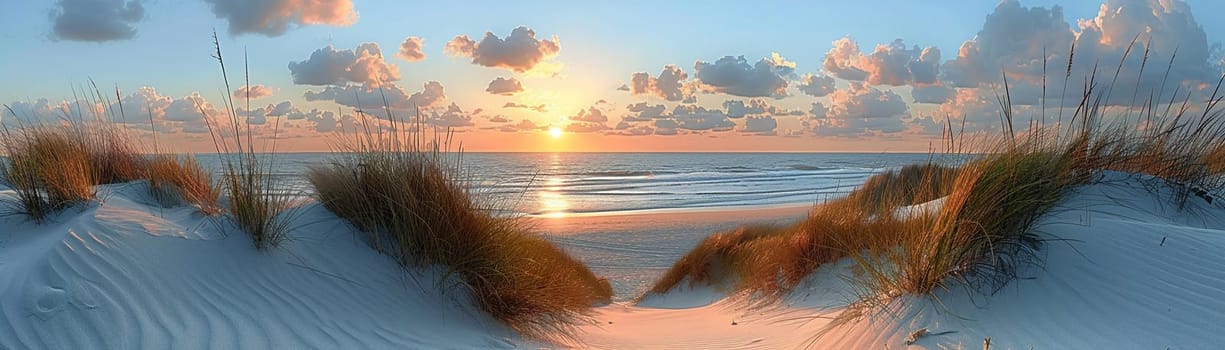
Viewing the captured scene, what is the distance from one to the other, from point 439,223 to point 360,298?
2.36 feet

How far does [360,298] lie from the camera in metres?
4.32

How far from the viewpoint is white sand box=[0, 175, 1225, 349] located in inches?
132

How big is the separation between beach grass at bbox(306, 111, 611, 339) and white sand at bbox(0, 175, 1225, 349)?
5.6 inches

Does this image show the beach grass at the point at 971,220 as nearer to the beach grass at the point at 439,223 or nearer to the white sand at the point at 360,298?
the white sand at the point at 360,298

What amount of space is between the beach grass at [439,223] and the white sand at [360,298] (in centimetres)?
14

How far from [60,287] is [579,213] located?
1535 cm

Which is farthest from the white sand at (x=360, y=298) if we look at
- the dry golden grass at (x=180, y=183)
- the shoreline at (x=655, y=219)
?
the shoreline at (x=655, y=219)

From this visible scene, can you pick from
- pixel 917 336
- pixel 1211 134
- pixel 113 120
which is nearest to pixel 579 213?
pixel 113 120

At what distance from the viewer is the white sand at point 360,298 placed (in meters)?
3.37

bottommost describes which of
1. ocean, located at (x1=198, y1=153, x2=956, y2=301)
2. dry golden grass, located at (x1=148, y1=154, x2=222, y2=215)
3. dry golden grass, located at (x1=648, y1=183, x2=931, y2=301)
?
ocean, located at (x1=198, y1=153, x2=956, y2=301)

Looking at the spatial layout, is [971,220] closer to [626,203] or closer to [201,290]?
[201,290]

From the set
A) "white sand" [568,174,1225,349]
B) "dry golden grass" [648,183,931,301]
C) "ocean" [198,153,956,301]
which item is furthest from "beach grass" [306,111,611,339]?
"dry golden grass" [648,183,931,301]

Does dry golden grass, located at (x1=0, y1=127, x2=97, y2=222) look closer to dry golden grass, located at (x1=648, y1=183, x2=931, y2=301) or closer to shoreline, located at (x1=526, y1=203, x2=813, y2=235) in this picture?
dry golden grass, located at (x1=648, y1=183, x2=931, y2=301)

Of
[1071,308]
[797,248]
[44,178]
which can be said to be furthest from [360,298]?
[1071,308]
